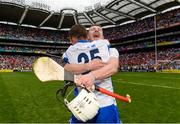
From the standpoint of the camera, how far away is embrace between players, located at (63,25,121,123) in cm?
339

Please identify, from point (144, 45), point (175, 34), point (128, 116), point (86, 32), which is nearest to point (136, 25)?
point (144, 45)

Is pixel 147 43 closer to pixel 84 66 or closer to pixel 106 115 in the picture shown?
pixel 106 115

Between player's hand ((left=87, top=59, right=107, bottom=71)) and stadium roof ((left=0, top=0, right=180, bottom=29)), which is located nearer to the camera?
player's hand ((left=87, top=59, right=107, bottom=71))

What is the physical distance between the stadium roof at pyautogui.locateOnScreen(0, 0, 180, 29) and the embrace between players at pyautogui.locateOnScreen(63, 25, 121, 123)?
51.9 m

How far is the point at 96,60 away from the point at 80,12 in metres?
66.1

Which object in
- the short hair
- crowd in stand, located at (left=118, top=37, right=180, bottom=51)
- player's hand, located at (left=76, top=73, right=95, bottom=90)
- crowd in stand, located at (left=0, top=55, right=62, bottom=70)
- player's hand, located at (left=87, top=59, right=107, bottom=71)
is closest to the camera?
player's hand, located at (left=76, top=73, right=95, bottom=90)

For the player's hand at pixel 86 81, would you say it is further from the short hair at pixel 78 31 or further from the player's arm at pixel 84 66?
the short hair at pixel 78 31

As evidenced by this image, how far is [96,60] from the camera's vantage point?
3.39 meters

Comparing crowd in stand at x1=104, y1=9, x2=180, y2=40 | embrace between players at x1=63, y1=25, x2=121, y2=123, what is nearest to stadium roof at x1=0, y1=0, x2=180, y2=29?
crowd in stand at x1=104, y1=9, x2=180, y2=40

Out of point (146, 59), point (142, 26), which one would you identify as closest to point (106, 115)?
point (146, 59)

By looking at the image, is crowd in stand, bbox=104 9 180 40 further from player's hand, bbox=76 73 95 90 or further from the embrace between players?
player's hand, bbox=76 73 95 90

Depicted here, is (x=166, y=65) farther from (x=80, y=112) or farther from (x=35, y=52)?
(x=80, y=112)

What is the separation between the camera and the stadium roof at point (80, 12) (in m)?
56.6

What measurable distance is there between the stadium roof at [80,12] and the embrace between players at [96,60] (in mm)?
51851
